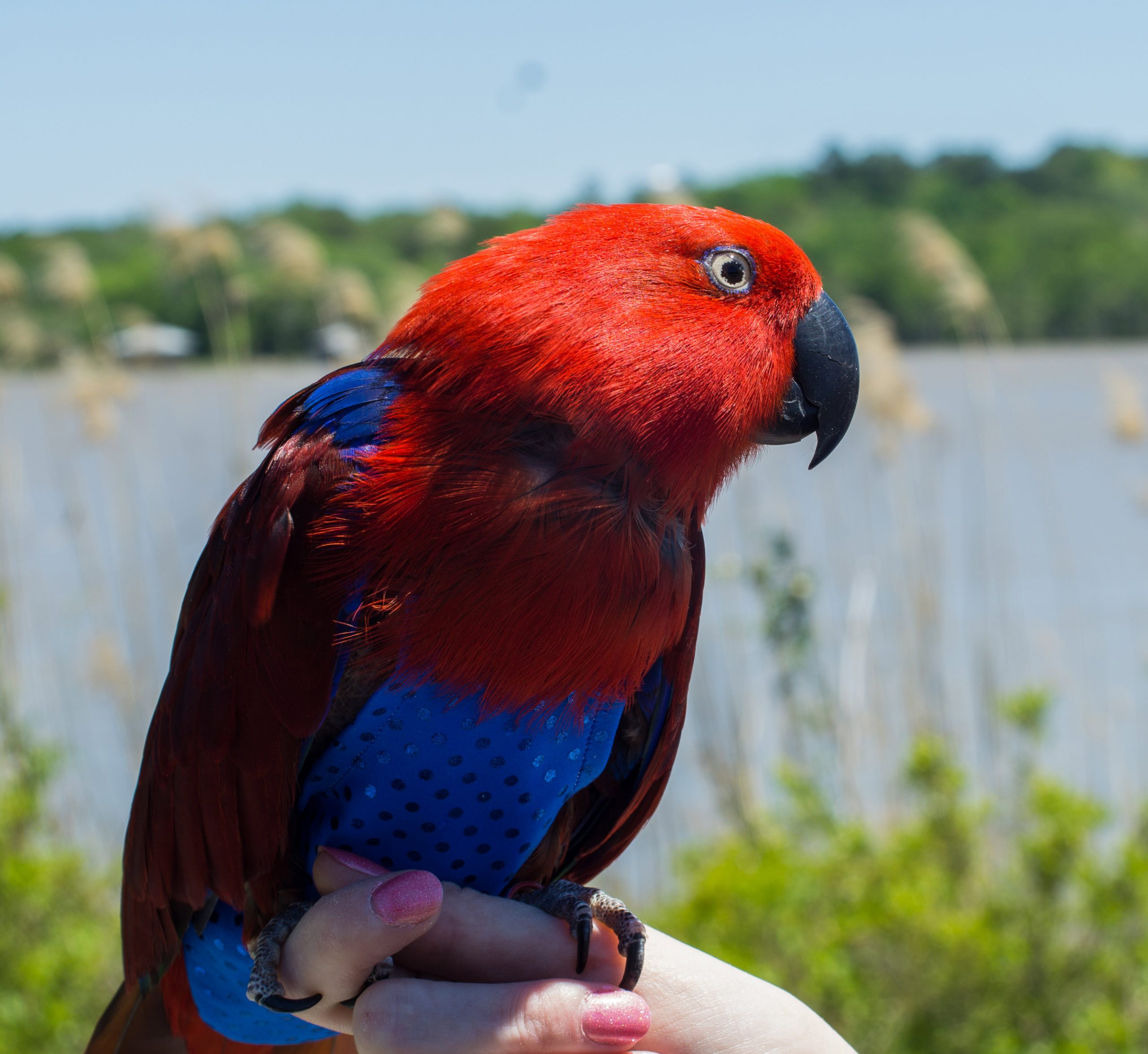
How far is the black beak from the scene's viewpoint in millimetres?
1282

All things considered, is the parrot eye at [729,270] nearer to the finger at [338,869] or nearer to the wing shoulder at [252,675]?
the wing shoulder at [252,675]

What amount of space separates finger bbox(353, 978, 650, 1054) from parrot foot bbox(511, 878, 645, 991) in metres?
0.10

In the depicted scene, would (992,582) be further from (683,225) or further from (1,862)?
(1,862)

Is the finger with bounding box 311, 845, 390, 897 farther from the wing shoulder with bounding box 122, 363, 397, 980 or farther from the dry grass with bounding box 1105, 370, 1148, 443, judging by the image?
the dry grass with bounding box 1105, 370, 1148, 443

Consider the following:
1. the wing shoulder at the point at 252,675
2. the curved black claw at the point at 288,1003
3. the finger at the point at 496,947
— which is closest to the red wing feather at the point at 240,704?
the wing shoulder at the point at 252,675

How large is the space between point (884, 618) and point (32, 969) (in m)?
3.12

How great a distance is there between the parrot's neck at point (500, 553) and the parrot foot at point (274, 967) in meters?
0.42

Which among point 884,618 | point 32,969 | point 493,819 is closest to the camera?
point 493,819

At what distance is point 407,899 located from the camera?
3.84 ft

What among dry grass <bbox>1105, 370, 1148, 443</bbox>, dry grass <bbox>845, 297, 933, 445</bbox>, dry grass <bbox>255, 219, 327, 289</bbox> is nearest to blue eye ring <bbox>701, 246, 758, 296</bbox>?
dry grass <bbox>845, 297, 933, 445</bbox>

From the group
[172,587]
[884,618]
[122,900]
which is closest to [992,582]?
[884,618]

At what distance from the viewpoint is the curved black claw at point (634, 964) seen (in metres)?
1.32

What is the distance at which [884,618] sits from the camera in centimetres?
396

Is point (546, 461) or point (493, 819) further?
point (493, 819)
